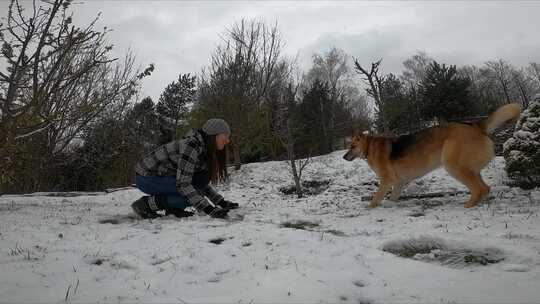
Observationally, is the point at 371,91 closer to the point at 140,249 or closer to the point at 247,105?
the point at 247,105

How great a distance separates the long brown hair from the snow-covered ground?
0.71 meters

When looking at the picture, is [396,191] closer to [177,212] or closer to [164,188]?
[177,212]

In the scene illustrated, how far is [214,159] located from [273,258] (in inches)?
94.2

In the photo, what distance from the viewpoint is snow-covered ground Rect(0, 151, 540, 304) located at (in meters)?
2.11

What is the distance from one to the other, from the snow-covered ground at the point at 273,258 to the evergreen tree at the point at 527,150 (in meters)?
1.64

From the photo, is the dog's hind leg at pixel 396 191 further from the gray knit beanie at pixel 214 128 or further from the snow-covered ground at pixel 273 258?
the gray knit beanie at pixel 214 128

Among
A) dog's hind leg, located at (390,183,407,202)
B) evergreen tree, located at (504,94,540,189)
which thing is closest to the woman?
dog's hind leg, located at (390,183,407,202)

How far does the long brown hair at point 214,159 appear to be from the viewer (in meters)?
4.81

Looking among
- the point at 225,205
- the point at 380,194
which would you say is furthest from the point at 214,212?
the point at 380,194

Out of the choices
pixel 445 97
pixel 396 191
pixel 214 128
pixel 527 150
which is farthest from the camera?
pixel 445 97

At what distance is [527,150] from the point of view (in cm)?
625

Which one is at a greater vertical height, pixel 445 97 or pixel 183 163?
pixel 445 97

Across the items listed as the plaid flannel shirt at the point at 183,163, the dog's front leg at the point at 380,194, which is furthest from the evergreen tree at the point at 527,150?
the plaid flannel shirt at the point at 183,163

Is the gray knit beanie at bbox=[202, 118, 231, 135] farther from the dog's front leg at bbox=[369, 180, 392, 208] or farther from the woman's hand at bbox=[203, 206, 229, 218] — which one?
the dog's front leg at bbox=[369, 180, 392, 208]
